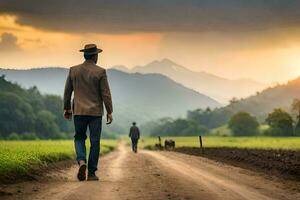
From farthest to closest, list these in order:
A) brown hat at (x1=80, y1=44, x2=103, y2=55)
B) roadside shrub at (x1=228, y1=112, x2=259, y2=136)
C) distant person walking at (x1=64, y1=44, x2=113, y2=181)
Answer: roadside shrub at (x1=228, y1=112, x2=259, y2=136)
brown hat at (x1=80, y1=44, x2=103, y2=55)
distant person walking at (x1=64, y1=44, x2=113, y2=181)

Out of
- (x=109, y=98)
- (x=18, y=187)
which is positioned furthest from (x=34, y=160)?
(x=18, y=187)

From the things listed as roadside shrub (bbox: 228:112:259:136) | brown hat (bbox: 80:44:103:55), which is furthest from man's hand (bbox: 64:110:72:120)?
roadside shrub (bbox: 228:112:259:136)

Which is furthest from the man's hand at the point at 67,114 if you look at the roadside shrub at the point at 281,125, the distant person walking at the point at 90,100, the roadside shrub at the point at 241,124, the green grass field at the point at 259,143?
the roadside shrub at the point at 241,124

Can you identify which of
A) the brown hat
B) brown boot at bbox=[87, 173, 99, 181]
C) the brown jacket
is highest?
the brown hat

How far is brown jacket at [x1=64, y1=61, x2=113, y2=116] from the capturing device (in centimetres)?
1353

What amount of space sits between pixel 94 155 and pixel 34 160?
3.73m

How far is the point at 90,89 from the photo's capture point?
44.8 ft

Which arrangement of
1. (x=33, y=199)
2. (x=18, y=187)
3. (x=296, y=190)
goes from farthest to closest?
1. (x=296, y=190)
2. (x=18, y=187)
3. (x=33, y=199)

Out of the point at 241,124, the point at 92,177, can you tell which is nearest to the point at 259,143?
the point at 92,177

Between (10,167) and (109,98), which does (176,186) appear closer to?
(109,98)

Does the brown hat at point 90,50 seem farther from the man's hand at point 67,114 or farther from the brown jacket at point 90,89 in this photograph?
the man's hand at point 67,114

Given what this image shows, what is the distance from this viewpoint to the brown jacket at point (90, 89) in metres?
13.5

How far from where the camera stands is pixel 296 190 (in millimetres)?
12102

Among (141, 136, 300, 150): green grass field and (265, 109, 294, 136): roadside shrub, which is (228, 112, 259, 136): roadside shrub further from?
(141, 136, 300, 150): green grass field
